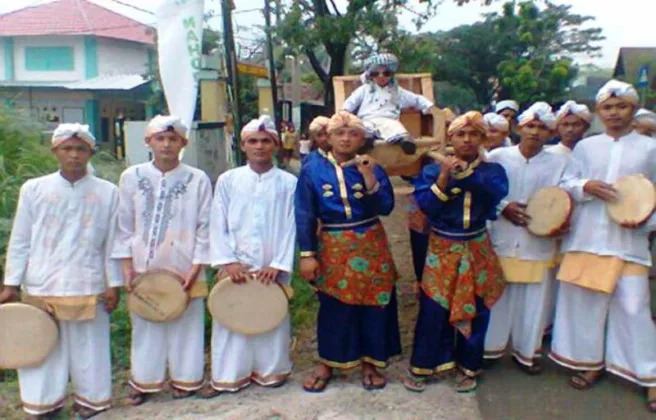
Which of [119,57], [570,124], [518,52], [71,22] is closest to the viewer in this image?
[570,124]

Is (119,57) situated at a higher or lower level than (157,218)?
higher

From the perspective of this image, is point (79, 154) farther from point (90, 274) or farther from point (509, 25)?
point (509, 25)

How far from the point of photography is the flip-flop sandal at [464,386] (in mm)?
4531

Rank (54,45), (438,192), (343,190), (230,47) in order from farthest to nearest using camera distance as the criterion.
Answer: (54,45) < (230,47) < (343,190) < (438,192)

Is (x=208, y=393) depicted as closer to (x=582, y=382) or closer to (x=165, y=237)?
(x=165, y=237)

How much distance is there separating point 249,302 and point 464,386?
1.39 metres

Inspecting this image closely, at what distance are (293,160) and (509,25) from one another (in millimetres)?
7339

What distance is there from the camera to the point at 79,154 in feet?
14.1

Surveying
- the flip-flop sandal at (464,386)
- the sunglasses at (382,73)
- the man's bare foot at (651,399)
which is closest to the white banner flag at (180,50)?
the sunglasses at (382,73)

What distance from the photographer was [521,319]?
481cm

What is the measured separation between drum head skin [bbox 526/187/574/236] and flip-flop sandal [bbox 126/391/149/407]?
260 centimetres

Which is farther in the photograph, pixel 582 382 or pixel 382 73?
pixel 382 73

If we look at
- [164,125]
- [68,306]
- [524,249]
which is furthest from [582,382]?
[68,306]

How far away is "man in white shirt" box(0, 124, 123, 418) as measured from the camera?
4293 millimetres
